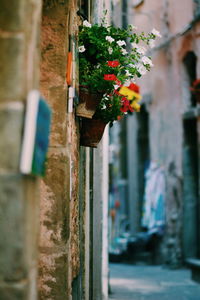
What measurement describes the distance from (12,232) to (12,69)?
2.20 ft

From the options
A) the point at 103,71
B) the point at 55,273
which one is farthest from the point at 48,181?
the point at 103,71

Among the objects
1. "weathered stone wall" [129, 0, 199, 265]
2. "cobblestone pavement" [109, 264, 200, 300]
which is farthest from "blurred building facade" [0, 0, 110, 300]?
"weathered stone wall" [129, 0, 199, 265]

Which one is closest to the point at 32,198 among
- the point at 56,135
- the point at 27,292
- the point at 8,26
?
the point at 27,292

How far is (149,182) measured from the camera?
50.9 ft

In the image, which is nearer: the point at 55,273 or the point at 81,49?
the point at 55,273

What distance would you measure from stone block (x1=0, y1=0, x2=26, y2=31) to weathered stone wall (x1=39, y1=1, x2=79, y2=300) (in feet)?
5.42

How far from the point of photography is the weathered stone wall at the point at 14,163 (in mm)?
2588

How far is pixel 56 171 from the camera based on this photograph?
4258mm

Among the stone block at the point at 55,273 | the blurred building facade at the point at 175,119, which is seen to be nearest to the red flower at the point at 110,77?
the stone block at the point at 55,273

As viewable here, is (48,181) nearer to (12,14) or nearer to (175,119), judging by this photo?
(12,14)

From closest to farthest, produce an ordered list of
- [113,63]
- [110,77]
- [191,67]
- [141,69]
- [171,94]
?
[110,77] < [113,63] < [141,69] < [191,67] < [171,94]

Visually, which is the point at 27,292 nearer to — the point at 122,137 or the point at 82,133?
the point at 82,133

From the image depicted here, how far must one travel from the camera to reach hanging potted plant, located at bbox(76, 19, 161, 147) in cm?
493

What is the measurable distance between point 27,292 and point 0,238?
25 cm
